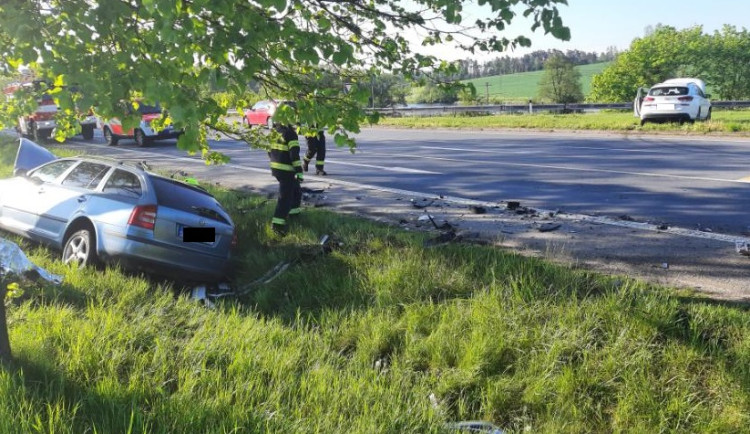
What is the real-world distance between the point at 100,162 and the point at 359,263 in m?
3.48

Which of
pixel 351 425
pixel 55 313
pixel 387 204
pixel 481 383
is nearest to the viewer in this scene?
pixel 351 425

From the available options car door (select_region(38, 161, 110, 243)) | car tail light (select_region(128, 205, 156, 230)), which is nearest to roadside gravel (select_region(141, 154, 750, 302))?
car tail light (select_region(128, 205, 156, 230))

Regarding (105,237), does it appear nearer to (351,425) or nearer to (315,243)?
(315,243)

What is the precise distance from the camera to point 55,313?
4.67m

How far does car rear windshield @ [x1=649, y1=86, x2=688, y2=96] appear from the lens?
2102 centimetres

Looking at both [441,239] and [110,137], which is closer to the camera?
[441,239]

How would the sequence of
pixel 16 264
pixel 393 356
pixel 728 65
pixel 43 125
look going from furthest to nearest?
pixel 728 65 → pixel 43 125 → pixel 16 264 → pixel 393 356

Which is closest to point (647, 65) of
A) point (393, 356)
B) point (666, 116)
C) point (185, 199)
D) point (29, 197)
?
point (666, 116)

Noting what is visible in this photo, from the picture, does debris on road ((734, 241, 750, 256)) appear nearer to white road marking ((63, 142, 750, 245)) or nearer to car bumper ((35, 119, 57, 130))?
white road marking ((63, 142, 750, 245))

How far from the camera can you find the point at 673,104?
20766 mm

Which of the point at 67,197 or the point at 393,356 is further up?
the point at 67,197

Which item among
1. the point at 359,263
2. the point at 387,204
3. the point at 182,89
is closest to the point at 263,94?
the point at 182,89

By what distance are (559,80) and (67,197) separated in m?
58.4

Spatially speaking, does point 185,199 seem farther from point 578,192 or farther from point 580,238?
point 578,192
